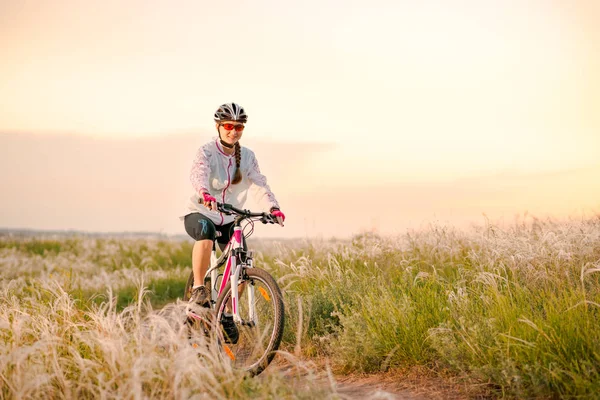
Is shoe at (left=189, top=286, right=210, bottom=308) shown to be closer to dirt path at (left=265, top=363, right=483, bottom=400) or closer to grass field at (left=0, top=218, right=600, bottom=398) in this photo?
grass field at (left=0, top=218, right=600, bottom=398)

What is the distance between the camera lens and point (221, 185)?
699cm

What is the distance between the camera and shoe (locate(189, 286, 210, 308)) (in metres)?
6.65

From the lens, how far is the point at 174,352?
16.8 ft

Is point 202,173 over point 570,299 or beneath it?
over

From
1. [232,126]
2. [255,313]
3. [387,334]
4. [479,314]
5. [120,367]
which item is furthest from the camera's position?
[232,126]

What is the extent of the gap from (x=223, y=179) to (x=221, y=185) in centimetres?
8

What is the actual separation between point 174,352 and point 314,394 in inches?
56.4

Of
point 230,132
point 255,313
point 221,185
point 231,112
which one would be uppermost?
point 231,112

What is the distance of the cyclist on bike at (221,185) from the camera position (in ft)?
22.0

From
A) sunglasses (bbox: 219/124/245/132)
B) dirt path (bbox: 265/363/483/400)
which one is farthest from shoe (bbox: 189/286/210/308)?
sunglasses (bbox: 219/124/245/132)

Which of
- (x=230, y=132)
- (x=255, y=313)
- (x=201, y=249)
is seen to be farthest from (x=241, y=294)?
(x=230, y=132)

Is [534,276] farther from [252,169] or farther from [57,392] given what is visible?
[57,392]

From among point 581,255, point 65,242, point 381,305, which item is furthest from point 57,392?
point 65,242

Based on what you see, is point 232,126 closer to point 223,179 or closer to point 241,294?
point 223,179
